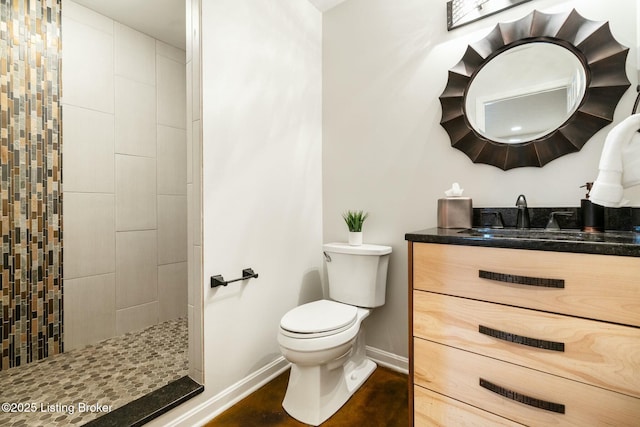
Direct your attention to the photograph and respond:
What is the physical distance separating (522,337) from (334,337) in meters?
0.76

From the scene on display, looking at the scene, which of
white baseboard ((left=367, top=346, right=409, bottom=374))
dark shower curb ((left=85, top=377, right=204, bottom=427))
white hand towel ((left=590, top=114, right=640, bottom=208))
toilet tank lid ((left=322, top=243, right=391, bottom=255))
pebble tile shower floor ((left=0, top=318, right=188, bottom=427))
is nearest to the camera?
white hand towel ((left=590, top=114, right=640, bottom=208))

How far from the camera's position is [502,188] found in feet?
4.91

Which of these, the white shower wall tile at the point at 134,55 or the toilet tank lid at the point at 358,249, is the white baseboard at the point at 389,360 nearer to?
the toilet tank lid at the point at 358,249

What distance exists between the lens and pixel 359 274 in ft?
5.69

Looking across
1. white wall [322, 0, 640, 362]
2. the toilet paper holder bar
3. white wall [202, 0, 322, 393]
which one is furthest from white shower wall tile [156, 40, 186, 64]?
the toilet paper holder bar

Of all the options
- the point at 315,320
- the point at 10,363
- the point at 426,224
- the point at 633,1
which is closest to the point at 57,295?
the point at 10,363

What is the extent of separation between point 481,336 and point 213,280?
1.20 metres

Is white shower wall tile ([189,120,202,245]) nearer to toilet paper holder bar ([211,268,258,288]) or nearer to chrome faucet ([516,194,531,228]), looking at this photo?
toilet paper holder bar ([211,268,258,288])

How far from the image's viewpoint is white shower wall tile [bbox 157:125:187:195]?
Result: 2438 mm

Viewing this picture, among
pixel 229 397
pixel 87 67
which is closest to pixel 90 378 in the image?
pixel 229 397

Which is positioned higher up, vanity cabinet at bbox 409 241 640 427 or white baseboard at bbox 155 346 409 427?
vanity cabinet at bbox 409 241 640 427

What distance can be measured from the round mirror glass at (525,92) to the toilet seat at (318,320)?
4.03 feet

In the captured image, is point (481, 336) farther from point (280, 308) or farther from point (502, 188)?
point (280, 308)

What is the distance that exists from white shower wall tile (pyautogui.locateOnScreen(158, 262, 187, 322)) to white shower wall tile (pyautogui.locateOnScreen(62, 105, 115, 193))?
31.5 inches
